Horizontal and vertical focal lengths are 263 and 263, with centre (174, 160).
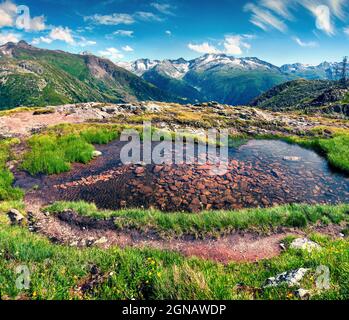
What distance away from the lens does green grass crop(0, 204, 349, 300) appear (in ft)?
21.4

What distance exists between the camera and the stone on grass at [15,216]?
1321 cm

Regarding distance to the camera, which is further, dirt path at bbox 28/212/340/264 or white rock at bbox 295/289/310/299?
dirt path at bbox 28/212/340/264

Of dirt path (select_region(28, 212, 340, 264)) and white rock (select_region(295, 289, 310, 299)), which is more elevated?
white rock (select_region(295, 289, 310, 299))

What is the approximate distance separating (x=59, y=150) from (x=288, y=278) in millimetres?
22584

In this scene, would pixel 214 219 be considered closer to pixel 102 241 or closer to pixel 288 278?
pixel 102 241

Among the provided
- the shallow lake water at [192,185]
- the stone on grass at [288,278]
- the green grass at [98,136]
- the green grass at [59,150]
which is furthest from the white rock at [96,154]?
the stone on grass at [288,278]

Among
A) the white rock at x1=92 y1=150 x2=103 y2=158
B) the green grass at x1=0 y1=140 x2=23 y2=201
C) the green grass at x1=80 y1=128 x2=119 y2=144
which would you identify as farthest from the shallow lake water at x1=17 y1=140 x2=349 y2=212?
A: the green grass at x1=80 y1=128 x2=119 y2=144

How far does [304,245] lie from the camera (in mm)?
10688

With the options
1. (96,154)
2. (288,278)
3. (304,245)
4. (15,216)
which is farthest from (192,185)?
(288,278)

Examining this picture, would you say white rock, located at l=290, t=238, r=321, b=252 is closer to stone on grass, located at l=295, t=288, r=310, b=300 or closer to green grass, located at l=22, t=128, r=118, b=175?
stone on grass, located at l=295, t=288, r=310, b=300

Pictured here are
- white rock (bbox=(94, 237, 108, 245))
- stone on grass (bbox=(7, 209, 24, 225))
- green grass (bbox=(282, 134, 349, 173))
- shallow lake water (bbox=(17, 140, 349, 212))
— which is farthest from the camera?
green grass (bbox=(282, 134, 349, 173))

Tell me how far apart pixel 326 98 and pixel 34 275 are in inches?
4871

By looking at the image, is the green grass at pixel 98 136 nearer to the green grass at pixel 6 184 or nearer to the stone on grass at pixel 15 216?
the green grass at pixel 6 184

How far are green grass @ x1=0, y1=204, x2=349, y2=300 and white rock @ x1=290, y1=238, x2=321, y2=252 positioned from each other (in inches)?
20.2
